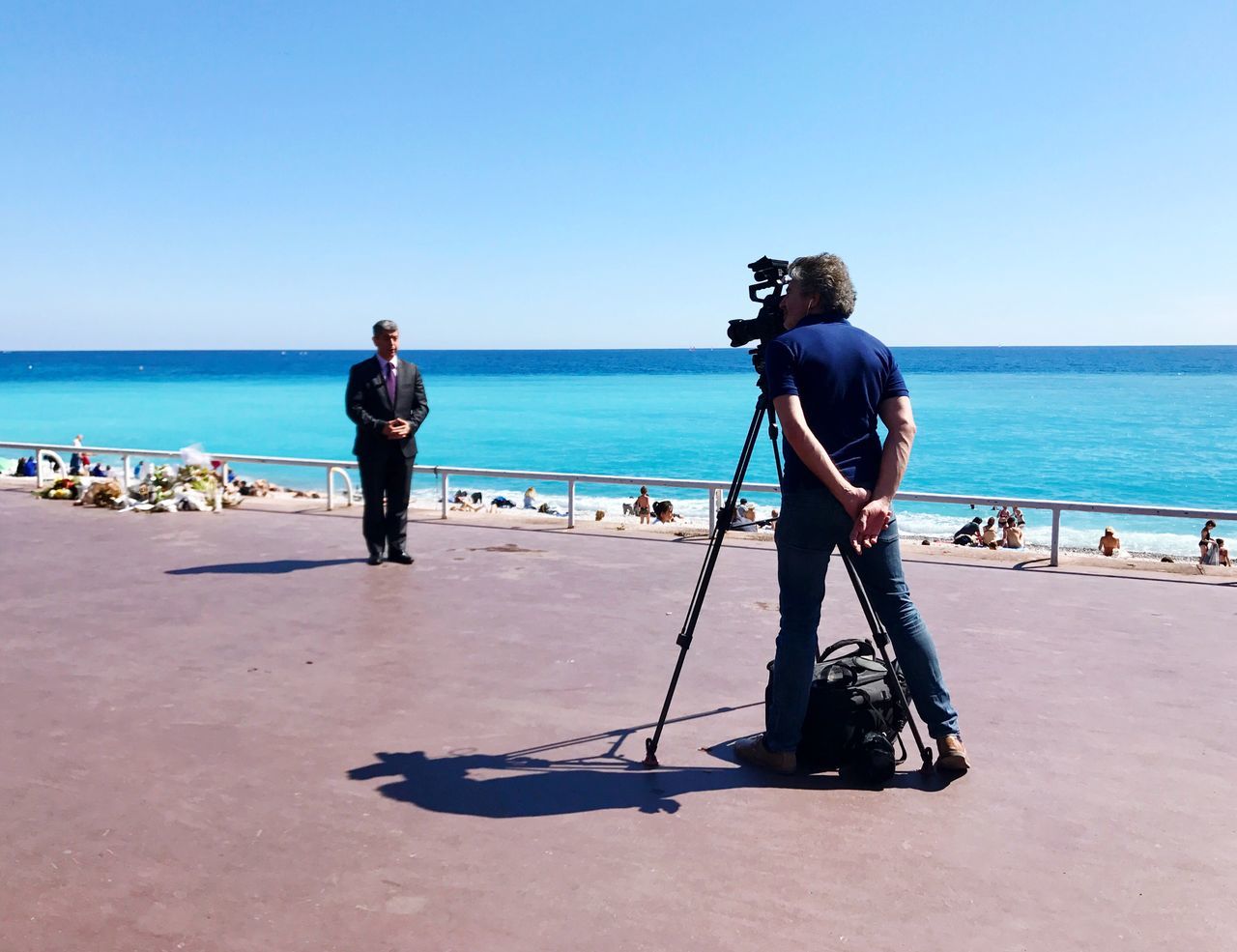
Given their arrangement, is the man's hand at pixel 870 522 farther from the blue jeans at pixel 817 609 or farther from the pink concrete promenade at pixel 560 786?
the pink concrete promenade at pixel 560 786

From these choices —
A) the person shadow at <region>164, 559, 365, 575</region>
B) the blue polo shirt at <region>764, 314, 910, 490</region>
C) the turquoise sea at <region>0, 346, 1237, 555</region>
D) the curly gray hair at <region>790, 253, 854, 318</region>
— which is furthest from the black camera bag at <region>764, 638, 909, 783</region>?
the turquoise sea at <region>0, 346, 1237, 555</region>

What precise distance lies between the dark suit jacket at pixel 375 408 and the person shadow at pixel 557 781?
14.7 ft

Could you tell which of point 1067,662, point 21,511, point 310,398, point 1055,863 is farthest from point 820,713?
point 310,398

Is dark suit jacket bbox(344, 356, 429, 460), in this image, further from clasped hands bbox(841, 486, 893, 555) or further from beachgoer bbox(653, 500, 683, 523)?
beachgoer bbox(653, 500, 683, 523)

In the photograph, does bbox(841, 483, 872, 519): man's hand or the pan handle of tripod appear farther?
the pan handle of tripod

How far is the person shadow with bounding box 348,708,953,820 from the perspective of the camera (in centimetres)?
380

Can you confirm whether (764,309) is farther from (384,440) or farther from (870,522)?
(384,440)

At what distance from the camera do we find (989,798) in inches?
152

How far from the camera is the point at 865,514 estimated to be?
368 cm

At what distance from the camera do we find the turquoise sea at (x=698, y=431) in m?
38.2

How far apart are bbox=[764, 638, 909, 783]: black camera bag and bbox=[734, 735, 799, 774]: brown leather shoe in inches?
4.7

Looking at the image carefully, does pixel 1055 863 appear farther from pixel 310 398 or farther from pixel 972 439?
pixel 310 398

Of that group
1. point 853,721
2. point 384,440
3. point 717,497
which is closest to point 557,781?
point 853,721

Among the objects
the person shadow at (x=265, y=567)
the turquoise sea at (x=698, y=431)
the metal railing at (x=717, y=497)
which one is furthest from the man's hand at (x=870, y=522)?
the turquoise sea at (x=698, y=431)
